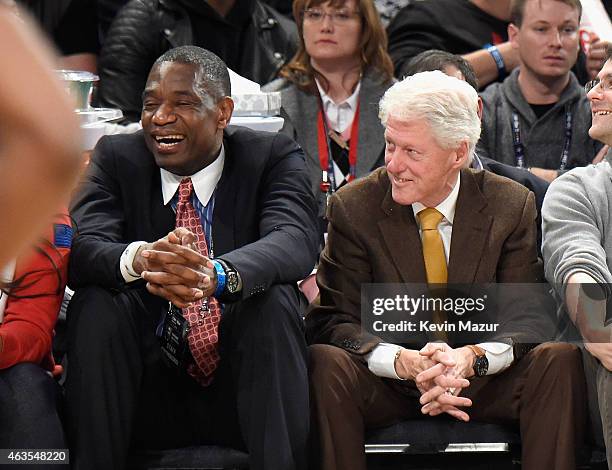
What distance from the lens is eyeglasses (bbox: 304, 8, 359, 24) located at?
3654 millimetres


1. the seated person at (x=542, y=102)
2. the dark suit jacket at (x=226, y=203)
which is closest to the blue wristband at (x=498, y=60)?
the seated person at (x=542, y=102)

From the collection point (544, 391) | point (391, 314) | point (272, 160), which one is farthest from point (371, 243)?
point (544, 391)

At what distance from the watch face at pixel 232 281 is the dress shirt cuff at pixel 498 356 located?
611mm

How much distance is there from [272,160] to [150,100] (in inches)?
13.3

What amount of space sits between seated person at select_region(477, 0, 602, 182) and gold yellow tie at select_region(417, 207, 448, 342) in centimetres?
94

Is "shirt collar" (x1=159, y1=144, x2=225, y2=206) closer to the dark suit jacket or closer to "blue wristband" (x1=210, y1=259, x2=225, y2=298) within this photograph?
the dark suit jacket

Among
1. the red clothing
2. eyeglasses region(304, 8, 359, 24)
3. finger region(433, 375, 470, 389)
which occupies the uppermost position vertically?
eyeglasses region(304, 8, 359, 24)

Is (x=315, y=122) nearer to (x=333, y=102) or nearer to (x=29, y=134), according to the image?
(x=333, y=102)

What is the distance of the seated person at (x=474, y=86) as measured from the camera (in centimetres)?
307

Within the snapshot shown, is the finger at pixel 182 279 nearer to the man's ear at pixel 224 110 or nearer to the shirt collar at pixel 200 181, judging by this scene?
the shirt collar at pixel 200 181

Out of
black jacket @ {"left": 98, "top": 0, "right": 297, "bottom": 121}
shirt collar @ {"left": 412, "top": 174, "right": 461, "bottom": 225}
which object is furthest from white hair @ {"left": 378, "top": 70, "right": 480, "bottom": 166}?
black jacket @ {"left": 98, "top": 0, "right": 297, "bottom": 121}

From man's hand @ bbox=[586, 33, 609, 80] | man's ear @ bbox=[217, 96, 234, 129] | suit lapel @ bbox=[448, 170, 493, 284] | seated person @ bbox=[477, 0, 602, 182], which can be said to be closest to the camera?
suit lapel @ bbox=[448, 170, 493, 284]

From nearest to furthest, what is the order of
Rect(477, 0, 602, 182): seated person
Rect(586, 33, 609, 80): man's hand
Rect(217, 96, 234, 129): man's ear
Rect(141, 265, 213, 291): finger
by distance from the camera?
Rect(141, 265, 213, 291): finger → Rect(217, 96, 234, 129): man's ear → Rect(477, 0, 602, 182): seated person → Rect(586, 33, 609, 80): man's hand

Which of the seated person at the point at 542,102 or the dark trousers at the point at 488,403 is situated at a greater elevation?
the seated person at the point at 542,102
